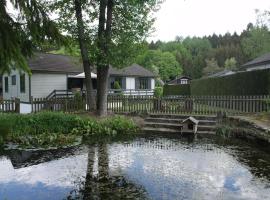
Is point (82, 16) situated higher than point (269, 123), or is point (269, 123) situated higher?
point (82, 16)

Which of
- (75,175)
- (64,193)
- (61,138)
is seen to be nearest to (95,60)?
(61,138)

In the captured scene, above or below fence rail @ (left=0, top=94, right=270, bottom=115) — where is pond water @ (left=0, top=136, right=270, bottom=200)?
below

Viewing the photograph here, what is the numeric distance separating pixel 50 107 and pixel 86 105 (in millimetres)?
2506

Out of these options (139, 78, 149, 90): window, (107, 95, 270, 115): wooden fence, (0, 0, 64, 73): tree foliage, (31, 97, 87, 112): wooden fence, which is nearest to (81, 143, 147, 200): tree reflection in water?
(0, 0, 64, 73): tree foliage

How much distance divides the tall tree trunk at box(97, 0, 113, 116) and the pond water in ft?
17.8

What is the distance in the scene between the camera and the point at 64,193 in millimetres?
6879

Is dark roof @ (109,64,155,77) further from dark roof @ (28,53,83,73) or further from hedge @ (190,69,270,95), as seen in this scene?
hedge @ (190,69,270,95)

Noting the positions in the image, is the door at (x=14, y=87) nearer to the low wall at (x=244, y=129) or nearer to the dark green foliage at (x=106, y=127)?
the dark green foliage at (x=106, y=127)

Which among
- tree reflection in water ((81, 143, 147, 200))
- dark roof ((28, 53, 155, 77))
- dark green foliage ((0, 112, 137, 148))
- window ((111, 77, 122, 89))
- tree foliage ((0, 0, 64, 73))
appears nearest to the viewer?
tree foliage ((0, 0, 64, 73))

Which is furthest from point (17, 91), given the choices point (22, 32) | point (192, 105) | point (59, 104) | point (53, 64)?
point (22, 32)

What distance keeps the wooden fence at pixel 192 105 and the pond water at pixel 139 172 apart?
16.1 ft

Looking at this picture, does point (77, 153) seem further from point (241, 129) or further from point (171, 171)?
point (241, 129)

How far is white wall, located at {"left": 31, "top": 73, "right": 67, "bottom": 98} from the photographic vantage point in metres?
24.0

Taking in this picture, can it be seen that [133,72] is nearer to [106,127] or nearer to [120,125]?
[120,125]
